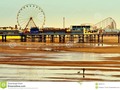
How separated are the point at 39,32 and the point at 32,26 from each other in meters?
0.44

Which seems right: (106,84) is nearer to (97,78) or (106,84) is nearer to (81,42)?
(97,78)

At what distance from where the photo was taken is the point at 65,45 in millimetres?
25797

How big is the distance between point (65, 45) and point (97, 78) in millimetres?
15760

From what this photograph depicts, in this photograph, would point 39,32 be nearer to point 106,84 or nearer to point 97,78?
point 97,78

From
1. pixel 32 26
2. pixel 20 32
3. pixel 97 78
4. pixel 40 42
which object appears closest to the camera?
pixel 97 78

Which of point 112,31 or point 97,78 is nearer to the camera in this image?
point 97,78

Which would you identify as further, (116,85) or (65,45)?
(65,45)

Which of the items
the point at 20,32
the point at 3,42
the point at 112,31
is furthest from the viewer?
the point at 3,42

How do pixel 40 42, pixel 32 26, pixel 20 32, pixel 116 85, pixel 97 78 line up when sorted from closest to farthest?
pixel 116 85, pixel 97 78, pixel 32 26, pixel 20 32, pixel 40 42

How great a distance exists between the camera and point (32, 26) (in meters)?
17.6

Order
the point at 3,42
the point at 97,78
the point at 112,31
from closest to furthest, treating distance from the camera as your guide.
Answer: the point at 97,78 → the point at 112,31 → the point at 3,42

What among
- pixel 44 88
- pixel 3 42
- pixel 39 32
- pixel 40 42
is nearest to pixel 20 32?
pixel 39 32

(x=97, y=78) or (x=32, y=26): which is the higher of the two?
(x=32, y=26)

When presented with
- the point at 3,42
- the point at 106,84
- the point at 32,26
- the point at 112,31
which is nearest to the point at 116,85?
the point at 106,84
